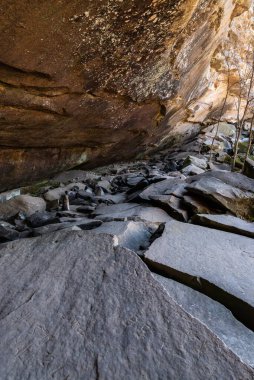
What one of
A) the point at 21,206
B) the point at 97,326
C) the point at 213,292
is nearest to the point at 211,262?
the point at 213,292

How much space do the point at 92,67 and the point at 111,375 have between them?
18.5ft

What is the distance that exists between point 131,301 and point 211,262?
1288 mm

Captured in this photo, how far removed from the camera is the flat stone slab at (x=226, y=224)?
458 cm

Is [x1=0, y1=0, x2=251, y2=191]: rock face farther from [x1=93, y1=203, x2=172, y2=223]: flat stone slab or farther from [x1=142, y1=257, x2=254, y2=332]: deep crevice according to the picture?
[x1=142, y1=257, x2=254, y2=332]: deep crevice

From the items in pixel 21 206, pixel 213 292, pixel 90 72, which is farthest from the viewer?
pixel 21 206

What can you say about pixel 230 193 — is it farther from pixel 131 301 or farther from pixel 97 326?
pixel 97 326

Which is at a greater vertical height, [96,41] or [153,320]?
[96,41]

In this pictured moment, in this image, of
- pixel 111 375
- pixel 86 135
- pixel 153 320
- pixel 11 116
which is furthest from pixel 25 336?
pixel 86 135

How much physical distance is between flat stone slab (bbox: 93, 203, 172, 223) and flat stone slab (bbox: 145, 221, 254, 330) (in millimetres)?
821

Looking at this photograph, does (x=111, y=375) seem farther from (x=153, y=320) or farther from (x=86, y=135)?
(x=86, y=135)

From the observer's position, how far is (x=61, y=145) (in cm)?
977

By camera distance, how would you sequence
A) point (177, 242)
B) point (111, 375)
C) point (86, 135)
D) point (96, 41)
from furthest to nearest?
Result: 1. point (86, 135)
2. point (96, 41)
3. point (177, 242)
4. point (111, 375)

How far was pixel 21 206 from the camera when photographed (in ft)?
26.3

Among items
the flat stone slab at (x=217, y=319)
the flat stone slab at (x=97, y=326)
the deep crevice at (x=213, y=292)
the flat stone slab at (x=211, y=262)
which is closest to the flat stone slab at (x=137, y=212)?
the flat stone slab at (x=211, y=262)
